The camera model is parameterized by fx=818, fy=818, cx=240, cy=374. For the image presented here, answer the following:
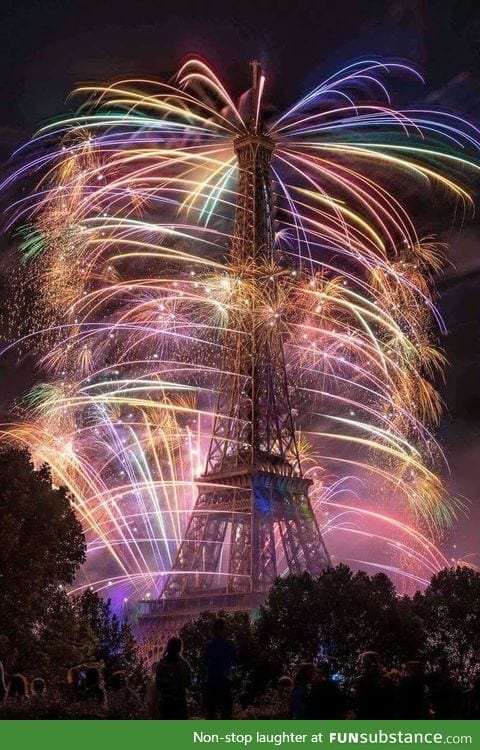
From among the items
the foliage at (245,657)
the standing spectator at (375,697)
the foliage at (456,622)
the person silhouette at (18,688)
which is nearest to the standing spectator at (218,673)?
the standing spectator at (375,697)

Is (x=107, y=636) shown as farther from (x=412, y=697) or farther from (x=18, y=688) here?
(x=412, y=697)

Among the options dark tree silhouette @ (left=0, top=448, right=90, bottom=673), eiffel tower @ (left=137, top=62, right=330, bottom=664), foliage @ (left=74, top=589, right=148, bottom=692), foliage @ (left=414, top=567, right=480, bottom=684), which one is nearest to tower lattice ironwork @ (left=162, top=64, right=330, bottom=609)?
eiffel tower @ (left=137, top=62, right=330, bottom=664)

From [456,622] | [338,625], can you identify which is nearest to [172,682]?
[338,625]

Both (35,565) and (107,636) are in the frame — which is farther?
(107,636)

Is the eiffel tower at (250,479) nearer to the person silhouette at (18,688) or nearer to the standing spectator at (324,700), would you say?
the person silhouette at (18,688)

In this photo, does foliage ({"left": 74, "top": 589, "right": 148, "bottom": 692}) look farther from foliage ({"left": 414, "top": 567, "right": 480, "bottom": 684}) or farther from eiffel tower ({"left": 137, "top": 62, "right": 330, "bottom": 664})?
foliage ({"left": 414, "top": 567, "right": 480, "bottom": 684})

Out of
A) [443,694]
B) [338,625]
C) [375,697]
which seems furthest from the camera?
[338,625]
